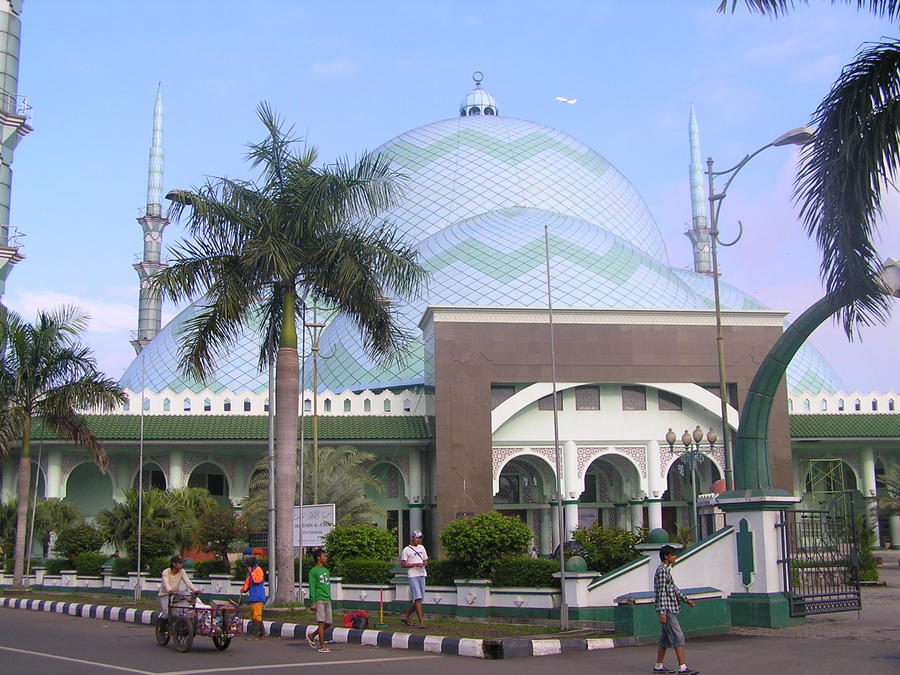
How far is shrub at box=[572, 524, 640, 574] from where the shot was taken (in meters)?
16.9

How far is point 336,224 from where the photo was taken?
64.1 ft

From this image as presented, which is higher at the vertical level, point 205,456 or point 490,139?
point 490,139

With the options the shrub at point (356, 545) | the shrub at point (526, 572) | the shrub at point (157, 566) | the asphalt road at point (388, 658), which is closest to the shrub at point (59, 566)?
the shrub at point (157, 566)

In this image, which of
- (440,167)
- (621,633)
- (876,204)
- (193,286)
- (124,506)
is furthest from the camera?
(440,167)

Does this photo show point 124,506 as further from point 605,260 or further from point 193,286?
point 605,260

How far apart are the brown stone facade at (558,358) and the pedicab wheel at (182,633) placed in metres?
20.1

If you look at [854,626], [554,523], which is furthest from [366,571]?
[554,523]

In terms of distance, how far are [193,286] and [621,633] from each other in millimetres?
9920

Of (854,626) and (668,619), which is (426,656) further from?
(854,626)

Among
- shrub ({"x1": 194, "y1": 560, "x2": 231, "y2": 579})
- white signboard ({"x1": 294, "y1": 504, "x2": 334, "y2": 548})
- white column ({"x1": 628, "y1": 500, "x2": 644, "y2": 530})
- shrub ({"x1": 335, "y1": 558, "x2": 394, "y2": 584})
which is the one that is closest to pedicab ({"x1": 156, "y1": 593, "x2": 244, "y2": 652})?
white signboard ({"x1": 294, "y1": 504, "x2": 334, "y2": 548})

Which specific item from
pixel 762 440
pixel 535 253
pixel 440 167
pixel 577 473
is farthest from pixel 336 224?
pixel 440 167

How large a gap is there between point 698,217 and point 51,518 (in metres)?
48.0

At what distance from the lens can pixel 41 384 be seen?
85.8 ft

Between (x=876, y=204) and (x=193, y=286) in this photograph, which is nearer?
(x=876, y=204)
